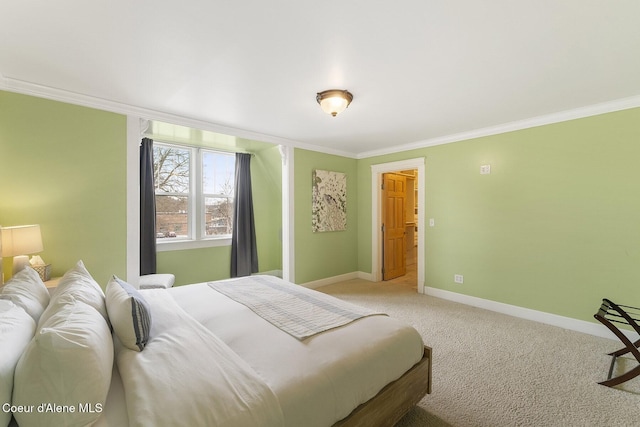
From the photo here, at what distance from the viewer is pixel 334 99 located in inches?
96.7

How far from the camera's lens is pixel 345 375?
4.21 feet

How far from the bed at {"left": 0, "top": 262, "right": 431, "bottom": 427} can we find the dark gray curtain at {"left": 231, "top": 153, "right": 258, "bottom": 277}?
9.08 ft

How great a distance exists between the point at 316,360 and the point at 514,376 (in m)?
1.87

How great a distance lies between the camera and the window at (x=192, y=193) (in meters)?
4.24

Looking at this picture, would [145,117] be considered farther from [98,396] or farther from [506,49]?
[506,49]

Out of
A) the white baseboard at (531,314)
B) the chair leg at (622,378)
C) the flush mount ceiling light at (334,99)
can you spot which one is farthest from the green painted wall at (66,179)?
the chair leg at (622,378)

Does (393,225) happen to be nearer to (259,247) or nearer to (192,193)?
(259,247)

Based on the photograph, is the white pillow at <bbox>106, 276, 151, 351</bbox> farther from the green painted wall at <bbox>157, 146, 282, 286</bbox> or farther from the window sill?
the green painted wall at <bbox>157, 146, 282, 286</bbox>

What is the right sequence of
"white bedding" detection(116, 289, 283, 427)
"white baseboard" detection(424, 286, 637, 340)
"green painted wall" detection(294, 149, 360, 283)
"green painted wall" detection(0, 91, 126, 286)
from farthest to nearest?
"green painted wall" detection(294, 149, 360, 283)
"white baseboard" detection(424, 286, 637, 340)
"green painted wall" detection(0, 91, 126, 286)
"white bedding" detection(116, 289, 283, 427)

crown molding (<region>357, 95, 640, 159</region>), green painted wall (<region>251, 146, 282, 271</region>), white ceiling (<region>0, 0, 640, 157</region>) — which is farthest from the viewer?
green painted wall (<region>251, 146, 282, 271</region>)

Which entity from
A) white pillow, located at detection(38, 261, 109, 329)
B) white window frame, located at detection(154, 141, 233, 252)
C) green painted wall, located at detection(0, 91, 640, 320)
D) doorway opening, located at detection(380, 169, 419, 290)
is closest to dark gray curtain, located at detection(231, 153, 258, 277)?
white window frame, located at detection(154, 141, 233, 252)

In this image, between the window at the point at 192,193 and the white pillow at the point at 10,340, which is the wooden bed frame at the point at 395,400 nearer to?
the white pillow at the point at 10,340

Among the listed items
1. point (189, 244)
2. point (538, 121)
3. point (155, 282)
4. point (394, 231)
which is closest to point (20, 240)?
point (155, 282)

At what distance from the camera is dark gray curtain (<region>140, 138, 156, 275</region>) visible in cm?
385
